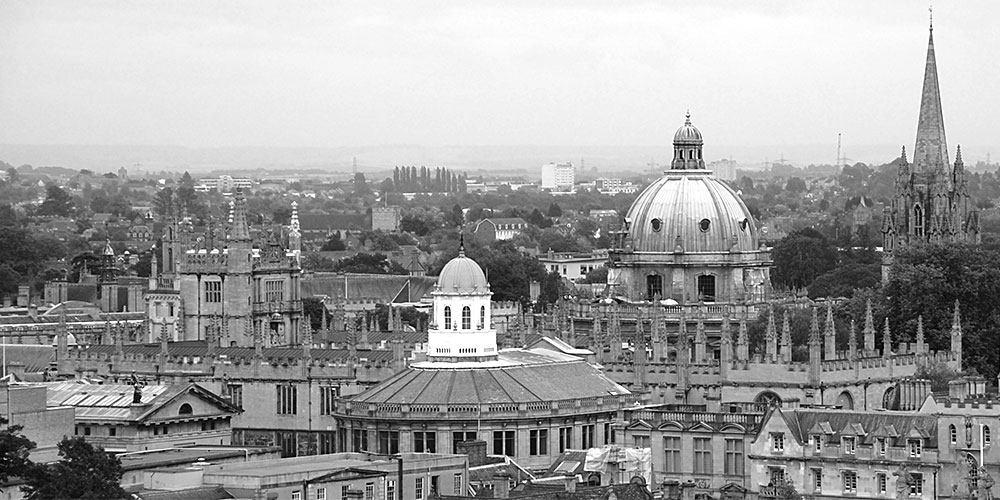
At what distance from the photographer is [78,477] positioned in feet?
263

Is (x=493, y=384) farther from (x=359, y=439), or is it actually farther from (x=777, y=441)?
(x=777, y=441)

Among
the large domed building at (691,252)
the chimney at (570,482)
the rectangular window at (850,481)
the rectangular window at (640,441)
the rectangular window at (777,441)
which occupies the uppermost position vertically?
the large domed building at (691,252)

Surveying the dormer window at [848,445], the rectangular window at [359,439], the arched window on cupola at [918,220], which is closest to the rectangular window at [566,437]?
the rectangular window at [359,439]

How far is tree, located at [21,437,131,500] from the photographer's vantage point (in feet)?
261

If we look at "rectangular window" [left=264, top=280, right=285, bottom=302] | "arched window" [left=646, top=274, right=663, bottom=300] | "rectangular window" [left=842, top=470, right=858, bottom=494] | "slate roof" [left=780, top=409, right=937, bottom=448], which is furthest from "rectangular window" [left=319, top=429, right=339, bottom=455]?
"rectangular window" [left=264, top=280, right=285, bottom=302]

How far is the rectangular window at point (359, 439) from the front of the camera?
4006 inches

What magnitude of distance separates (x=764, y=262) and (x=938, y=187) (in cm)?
5400

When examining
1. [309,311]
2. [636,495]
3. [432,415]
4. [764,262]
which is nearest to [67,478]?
[636,495]

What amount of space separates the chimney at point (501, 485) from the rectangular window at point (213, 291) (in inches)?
2081

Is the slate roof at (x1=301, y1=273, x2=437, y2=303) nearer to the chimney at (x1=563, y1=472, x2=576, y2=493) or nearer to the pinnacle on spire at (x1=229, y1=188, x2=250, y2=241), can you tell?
the pinnacle on spire at (x1=229, y1=188, x2=250, y2=241)

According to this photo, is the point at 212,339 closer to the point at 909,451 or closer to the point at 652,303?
the point at 652,303

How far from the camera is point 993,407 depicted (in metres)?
90.9

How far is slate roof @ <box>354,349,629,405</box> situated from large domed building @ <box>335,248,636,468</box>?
0.03 meters

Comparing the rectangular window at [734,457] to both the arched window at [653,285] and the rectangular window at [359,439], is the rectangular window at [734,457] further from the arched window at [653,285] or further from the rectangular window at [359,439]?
the arched window at [653,285]
